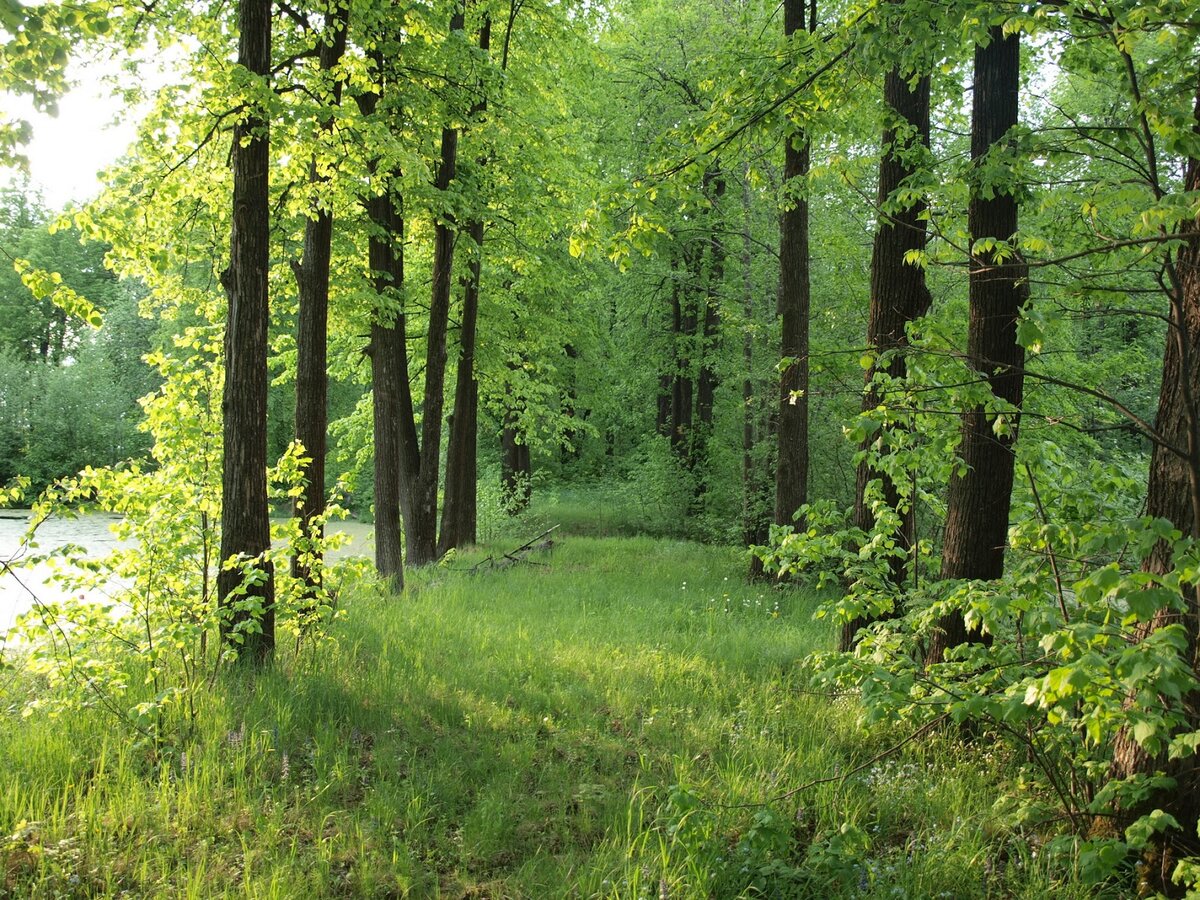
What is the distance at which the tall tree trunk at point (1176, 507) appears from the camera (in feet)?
10.1

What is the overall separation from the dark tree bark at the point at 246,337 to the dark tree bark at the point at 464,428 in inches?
277

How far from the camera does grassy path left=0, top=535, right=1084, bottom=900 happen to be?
129 inches

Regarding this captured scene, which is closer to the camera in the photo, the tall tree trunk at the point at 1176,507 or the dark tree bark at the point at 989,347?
the tall tree trunk at the point at 1176,507

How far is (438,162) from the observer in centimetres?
1020

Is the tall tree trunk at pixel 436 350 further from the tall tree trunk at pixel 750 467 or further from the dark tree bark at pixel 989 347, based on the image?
the dark tree bark at pixel 989 347

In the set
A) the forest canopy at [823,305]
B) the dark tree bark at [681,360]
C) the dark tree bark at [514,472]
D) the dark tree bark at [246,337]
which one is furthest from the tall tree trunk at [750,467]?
the dark tree bark at [246,337]

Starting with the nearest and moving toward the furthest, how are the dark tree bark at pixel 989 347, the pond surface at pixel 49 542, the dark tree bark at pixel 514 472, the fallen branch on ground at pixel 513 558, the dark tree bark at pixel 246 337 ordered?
the dark tree bark at pixel 989 347
the dark tree bark at pixel 246 337
the pond surface at pixel 49 542
the fallen branch on ground at pixel 513 558
the dark tree bark at pixel 514 472

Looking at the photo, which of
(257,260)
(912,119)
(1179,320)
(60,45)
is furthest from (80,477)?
(912,119)

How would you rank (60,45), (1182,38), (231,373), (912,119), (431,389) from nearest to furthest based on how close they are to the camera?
1. (1182,38)
2. (60,45)
3. (231,373)
4. (912,119)
5. (431,389)

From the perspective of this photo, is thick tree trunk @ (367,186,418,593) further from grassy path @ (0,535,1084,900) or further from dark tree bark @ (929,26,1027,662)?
Result: dark tree bark @ (929,26,1027,662)

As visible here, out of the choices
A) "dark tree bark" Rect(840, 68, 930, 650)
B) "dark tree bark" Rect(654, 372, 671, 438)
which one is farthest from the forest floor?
"dark tree bark" Rect(654, 372, 671, 438)

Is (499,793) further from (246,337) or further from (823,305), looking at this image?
(823,305)

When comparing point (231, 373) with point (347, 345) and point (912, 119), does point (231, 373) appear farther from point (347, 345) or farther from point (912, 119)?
point (347, 345)

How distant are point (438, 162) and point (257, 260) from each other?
5463mm
